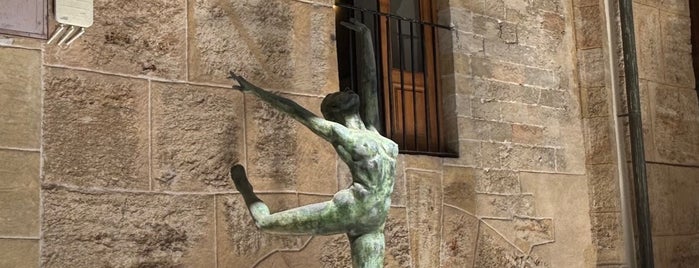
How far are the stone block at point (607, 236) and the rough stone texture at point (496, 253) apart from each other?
0.50 metres

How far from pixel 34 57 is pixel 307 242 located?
4.20ft

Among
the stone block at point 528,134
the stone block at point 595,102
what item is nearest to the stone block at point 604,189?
the stone block at point 595,102

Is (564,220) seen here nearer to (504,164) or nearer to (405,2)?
(504,164)

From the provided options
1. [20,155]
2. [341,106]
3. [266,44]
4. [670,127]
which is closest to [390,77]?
[266,44]

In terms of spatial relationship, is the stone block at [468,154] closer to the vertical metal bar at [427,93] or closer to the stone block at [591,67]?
the vertical metal bar at [427,93]

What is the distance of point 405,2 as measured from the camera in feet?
16.2

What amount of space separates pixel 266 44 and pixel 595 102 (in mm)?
2134

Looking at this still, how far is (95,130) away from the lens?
3.33m

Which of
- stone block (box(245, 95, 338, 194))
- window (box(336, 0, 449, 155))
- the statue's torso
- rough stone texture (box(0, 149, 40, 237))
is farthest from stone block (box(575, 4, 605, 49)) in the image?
rough stone texture (box(0, 149, 40, 237))

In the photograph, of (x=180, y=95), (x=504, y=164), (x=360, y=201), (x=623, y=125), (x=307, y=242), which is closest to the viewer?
(x=360, y=201)

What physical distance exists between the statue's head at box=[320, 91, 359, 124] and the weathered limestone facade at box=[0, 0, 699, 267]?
21.6 inches

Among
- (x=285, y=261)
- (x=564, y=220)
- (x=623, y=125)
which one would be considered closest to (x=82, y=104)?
(x=285, y=261)

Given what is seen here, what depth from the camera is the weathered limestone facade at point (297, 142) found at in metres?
3.24

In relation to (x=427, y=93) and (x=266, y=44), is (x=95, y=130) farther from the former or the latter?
(x=427, y=93)
